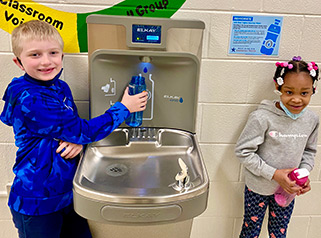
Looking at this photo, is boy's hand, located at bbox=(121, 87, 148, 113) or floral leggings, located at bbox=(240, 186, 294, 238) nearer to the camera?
boy's hand, located at bbox=(121, 87, 148, 113)

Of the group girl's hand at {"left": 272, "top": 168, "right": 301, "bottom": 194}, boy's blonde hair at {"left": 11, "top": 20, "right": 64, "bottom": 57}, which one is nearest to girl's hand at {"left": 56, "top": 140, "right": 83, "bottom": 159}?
boy's blonde hair at {"left": 11, "top": 20, "right": 64, "bottom": 57}

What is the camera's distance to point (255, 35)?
4.74 feet

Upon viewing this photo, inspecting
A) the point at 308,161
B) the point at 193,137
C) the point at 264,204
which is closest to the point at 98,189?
the point at 193,137

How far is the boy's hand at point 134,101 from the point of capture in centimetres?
123

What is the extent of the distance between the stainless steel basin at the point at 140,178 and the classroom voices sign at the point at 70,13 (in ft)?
1.45

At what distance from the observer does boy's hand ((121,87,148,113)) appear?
48.4 inches

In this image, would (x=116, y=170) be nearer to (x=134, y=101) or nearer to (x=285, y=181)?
(x=134, y=101)

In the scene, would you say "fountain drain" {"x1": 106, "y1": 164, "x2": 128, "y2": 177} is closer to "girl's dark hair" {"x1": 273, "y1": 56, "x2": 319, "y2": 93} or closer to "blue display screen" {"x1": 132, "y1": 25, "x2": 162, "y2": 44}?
"blue display screen" {"x1": 132, "y1": 25, "x2": 162, "y2": 44}

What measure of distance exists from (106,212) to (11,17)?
88cm

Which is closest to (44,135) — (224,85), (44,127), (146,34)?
(44,127)

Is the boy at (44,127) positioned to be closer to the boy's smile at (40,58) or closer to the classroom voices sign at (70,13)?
the boy's smile at (40,58)

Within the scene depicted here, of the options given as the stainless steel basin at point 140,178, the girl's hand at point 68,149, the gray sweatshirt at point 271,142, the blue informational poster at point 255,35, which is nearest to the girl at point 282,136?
the gray sweatshirt at point 271,142

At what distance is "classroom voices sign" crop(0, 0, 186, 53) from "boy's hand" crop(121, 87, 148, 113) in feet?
1.10

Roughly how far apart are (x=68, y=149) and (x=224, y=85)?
74 cm
